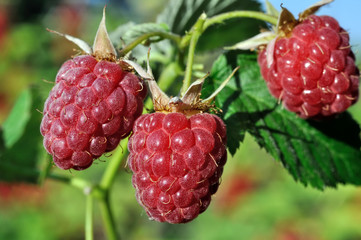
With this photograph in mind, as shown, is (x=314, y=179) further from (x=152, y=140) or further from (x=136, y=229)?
(x=136, y=229)

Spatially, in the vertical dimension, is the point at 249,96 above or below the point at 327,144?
above

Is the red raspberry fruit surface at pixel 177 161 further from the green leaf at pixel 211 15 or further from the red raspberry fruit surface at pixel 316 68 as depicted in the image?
the green leaf at pixel 211 15

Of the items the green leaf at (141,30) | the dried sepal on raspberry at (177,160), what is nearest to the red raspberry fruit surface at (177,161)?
the dried sepal on raspberry at (177,160)

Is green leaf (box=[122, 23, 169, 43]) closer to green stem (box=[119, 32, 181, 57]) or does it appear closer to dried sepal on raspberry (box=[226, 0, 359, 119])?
green stem (box=[119, 32, 181, 57])

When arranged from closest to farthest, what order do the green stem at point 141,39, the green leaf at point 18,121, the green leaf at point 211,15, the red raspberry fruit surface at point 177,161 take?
the red raspberry fruit surface at point 177,161 < the green stem at point 141,39 < the green leaf at point 211,15 < the green leaf at point 18,121

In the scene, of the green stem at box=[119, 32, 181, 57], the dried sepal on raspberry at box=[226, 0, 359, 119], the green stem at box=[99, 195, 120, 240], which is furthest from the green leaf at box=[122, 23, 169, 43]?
the green stem at box=[99, 195, 120, 240]

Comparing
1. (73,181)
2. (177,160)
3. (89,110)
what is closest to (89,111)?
(89,110)

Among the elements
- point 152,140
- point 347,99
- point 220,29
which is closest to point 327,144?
point 347,99
